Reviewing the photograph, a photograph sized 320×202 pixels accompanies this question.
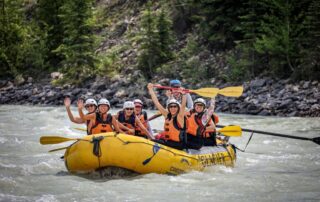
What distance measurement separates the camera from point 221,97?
21578 mm

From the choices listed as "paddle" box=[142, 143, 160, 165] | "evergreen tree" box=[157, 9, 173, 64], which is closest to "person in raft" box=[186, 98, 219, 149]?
"paddle" box=[142, 143, 160, 165]

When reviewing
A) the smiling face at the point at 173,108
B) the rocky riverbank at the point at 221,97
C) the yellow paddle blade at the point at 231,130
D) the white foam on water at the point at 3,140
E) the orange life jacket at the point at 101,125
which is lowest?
the rocky riverbank at the point at 221,97

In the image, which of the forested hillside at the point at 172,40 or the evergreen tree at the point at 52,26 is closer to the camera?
the forested hillside at the point at 172,40

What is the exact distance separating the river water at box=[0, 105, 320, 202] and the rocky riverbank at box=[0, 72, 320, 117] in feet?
19.7

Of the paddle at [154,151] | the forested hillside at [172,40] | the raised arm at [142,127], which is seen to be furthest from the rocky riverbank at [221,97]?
the paddle at [154,151]

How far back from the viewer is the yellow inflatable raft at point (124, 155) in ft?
25.6

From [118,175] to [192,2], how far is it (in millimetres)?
20855

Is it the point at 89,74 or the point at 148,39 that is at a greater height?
the point at 148,39

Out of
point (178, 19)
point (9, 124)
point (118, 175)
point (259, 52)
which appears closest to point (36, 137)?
point (9, 124)

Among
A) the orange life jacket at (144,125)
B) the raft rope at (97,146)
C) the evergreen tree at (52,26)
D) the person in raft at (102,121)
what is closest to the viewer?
the raft rope at (97,146)

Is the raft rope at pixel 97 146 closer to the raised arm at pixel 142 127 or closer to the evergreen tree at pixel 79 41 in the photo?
the raised arm at pixel 142 127

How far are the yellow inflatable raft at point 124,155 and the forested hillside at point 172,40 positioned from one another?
47.6 feet

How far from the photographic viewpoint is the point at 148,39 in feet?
87.7

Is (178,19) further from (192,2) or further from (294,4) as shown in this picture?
(294,4)
